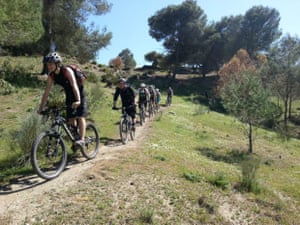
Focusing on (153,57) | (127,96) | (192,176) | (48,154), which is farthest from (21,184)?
(153,57)

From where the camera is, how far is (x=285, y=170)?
16.4m

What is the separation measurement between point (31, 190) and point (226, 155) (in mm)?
12566

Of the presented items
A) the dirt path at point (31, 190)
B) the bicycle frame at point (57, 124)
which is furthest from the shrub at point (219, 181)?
the bicycle frame at point (57, 124)

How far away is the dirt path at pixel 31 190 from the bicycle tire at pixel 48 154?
0.65ft

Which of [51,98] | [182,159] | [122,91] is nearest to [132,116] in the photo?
[122,91]

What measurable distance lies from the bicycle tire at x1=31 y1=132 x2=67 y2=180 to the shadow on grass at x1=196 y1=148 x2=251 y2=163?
8.78 meters

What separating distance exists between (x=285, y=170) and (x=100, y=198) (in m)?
12.4

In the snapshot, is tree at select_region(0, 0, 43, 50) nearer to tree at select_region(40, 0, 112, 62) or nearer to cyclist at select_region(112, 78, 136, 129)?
tree at select_region(40, 0, 112, 62)

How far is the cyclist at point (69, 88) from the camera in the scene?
23.9 feet

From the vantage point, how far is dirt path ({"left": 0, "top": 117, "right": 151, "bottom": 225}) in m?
5.90

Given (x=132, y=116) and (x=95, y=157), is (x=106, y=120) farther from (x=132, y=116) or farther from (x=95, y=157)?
(x=95, y=157)

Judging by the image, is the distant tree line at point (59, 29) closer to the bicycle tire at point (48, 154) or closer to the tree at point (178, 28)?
the bicycle tire at point (48, 154)

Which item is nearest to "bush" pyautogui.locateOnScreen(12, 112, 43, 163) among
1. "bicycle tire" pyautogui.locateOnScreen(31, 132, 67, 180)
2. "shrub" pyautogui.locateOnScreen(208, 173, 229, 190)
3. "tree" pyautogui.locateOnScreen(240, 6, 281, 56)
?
"bicycle tire" pyautogui.locateOnScreen(31, 132, 67, 180)

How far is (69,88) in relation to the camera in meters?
7.69
